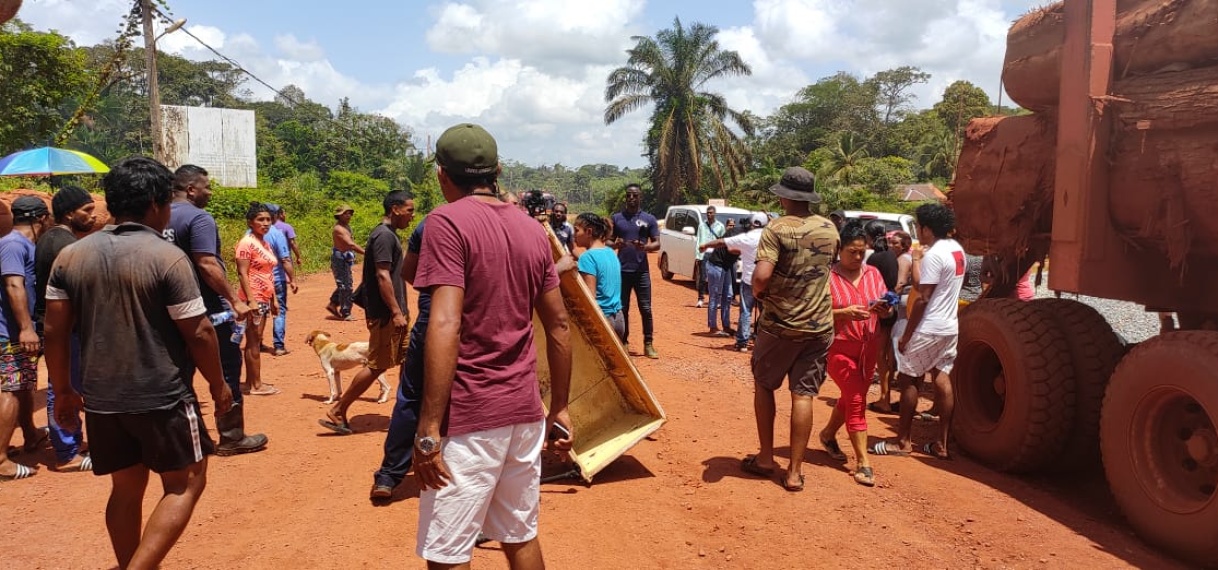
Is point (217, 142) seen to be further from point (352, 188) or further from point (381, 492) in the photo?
point (381, 492)

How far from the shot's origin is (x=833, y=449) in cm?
533

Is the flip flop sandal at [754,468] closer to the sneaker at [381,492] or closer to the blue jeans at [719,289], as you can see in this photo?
the sneaker at [381,492]

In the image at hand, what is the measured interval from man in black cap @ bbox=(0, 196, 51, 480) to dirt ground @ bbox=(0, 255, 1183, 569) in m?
0.41

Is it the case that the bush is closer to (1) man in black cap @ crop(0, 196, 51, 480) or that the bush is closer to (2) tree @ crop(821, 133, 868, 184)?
(2) tree @ crop(821, 133, 868, 184)

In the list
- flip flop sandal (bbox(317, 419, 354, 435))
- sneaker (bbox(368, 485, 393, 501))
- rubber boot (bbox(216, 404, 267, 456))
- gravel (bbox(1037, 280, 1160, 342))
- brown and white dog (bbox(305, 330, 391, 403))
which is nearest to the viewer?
sneaker (bbox(368, 485, 393, 501))

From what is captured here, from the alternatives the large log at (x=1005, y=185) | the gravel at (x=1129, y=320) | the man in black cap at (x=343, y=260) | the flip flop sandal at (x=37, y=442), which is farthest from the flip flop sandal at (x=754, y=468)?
the gravel at (x=1129, y=320)

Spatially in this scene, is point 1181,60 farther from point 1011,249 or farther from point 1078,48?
point 1011,249

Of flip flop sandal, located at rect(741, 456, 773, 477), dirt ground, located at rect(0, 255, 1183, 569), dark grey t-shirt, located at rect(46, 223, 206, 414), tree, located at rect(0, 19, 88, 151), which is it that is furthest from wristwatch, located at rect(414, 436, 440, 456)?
tree, located at rect(0, 19, 88, 151)

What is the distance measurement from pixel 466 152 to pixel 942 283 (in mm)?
3832

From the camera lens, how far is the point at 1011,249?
17.4 feet

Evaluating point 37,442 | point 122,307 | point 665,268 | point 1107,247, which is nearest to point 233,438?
point 37,442

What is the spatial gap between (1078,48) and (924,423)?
3.29 m

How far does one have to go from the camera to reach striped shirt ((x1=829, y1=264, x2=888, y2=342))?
475 centimetres

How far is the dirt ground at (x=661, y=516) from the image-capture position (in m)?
3.74
